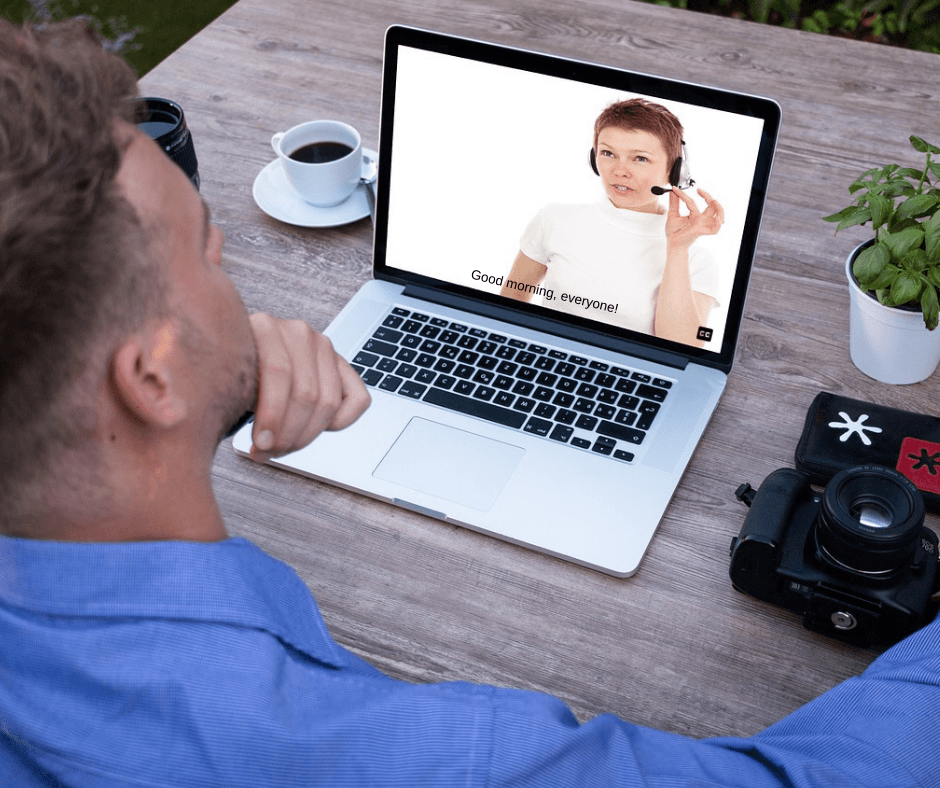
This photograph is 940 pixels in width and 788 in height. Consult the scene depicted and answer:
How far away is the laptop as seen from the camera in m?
0.89

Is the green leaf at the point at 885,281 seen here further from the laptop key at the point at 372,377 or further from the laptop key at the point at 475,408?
the laptop key at the point at 372,377

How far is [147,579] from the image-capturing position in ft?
1.89

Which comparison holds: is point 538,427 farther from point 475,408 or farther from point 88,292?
point 88,292

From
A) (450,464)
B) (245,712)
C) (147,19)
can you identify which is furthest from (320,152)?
(147,19)

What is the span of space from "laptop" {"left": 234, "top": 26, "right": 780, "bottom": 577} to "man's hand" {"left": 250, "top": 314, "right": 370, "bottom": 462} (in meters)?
0.08

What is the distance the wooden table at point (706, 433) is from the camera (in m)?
0.78

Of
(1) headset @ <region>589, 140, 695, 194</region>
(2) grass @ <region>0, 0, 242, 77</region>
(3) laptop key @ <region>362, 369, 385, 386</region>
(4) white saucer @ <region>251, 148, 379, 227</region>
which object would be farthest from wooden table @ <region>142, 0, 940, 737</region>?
(2) grass @ <region>0, 0, 242, 77</region>

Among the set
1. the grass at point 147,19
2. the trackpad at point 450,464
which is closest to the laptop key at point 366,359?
the trackpad at point 450,464

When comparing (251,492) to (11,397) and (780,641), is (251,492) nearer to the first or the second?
(11,397)

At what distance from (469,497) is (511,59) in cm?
47

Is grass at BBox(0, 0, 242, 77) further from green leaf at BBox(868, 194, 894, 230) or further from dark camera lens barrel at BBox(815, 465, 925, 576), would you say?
dark camera lens barrel at BBox(815, 465, 925, 576)

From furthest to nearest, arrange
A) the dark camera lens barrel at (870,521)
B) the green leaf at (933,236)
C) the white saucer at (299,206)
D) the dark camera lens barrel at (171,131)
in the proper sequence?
the white saucer at (299,206) < the dark camera lens barrel at (171,131) < the green leaf at (933,236) < the dark camera lens barrel at (870,521)

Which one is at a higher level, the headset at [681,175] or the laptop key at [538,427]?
the headset at [681,175]

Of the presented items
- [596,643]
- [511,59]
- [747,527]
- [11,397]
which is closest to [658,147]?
[511,59]
